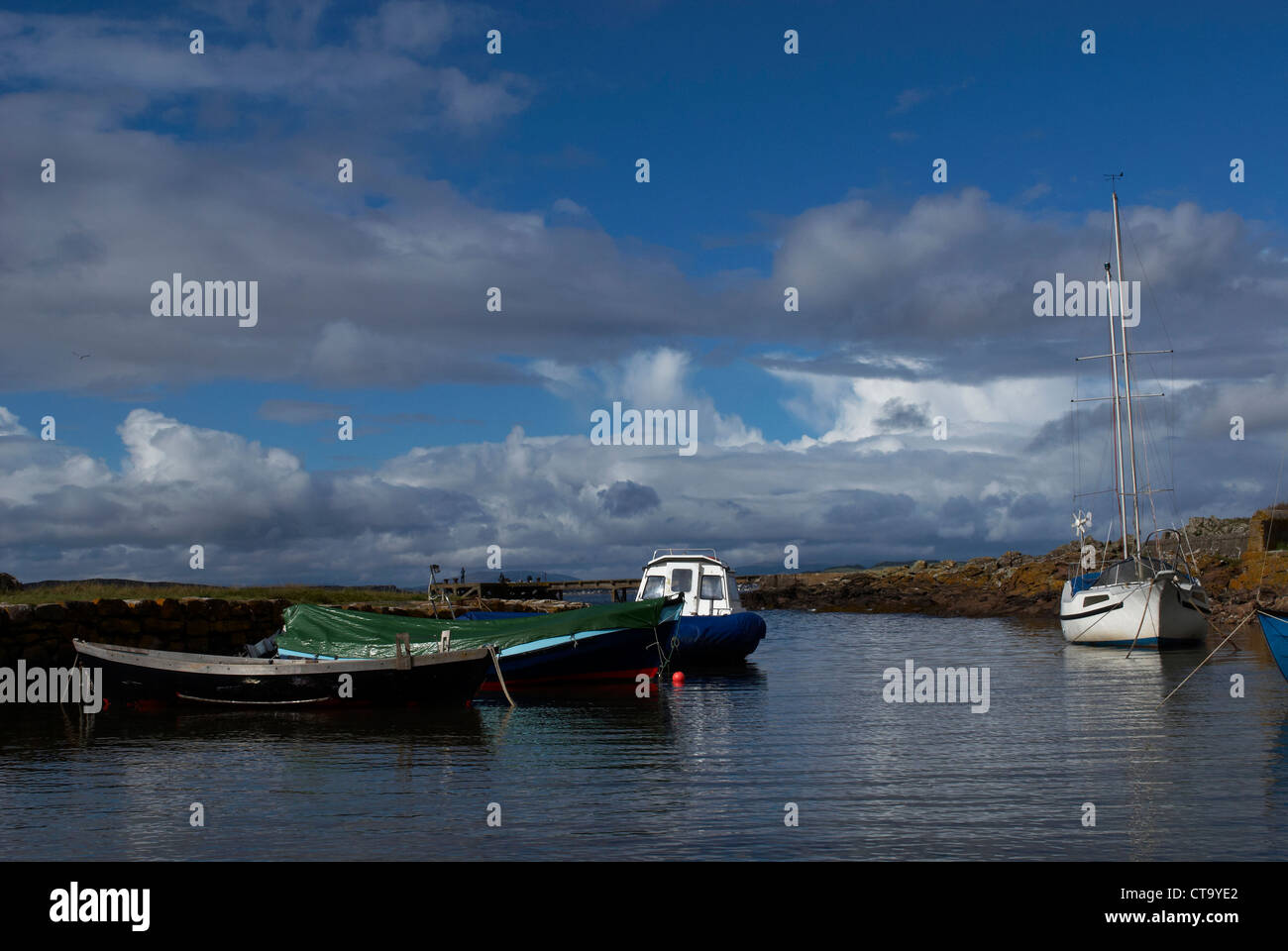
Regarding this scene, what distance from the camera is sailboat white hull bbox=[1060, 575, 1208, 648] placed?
39.2m

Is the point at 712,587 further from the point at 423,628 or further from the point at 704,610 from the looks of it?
the point at 423,628

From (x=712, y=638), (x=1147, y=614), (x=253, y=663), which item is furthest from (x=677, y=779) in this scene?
(x=1147, y=614)

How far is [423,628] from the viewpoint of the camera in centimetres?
2722

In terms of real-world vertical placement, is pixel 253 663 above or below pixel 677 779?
above

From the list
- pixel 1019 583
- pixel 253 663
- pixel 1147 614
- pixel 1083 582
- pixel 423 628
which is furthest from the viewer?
pixel 1019 583

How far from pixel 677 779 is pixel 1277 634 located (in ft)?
45.9

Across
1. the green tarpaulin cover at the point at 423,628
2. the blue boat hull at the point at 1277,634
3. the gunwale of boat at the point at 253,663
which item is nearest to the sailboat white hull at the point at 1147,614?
the blue boat hull at the point at 1277,634

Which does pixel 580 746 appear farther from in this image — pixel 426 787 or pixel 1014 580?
pixel 1014 580

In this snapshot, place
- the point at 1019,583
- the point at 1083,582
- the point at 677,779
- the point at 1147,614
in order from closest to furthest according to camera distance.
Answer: the point at 677,779, the point at 1147,614, the point at 1083,582, the point at 1019,583

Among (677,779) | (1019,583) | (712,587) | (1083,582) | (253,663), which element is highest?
(712,587)

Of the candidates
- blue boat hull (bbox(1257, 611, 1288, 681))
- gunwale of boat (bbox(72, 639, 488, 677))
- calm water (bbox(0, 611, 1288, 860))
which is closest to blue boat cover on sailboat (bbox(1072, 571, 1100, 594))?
calm water (bbox(0, 611, 1288, 860))

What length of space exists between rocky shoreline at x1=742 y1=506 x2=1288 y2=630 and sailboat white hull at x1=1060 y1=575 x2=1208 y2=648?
506cm
